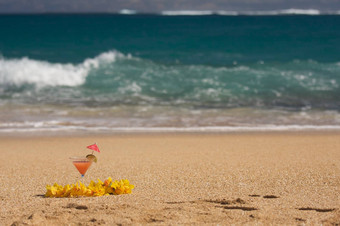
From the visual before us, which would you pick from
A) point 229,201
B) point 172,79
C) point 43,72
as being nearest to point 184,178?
point 229,201

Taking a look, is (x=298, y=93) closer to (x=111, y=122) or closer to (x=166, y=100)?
(x=166, y=100)

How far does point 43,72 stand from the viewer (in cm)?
1902

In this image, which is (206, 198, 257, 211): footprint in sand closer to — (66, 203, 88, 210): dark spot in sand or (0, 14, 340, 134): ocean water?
(66, 203, 88, 210): dark spot in sand

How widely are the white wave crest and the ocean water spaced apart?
39 millimetres

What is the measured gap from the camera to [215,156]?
7.23 metres

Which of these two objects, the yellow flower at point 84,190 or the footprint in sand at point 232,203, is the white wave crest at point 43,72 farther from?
the footprint in sand at point 232,203

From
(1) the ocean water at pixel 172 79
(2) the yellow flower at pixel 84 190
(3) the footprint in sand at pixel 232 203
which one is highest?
(1) the ocean water at pixel 172 79

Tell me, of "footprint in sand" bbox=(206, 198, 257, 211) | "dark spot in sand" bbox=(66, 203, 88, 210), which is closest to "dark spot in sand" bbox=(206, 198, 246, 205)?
"footprint in sand" bbox=(206, 198, 257, 211)

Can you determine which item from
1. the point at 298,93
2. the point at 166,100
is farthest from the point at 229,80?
the point at 166,100

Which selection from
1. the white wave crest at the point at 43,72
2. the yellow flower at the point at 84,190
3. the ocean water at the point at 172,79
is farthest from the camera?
the white wave crest at the point at 43,72

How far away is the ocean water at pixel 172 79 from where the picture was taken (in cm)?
1155

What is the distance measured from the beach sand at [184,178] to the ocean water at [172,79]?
1768 millimetres

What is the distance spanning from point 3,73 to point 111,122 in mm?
9008

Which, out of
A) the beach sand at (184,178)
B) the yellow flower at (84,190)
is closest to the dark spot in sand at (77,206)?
the beach sand at (184,178)
